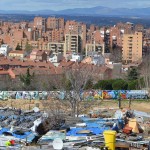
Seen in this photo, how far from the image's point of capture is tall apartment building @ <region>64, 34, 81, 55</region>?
6241 centimetres

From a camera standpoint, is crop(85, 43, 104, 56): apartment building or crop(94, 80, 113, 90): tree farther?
crop(85, 43, 104, 56): apartment building

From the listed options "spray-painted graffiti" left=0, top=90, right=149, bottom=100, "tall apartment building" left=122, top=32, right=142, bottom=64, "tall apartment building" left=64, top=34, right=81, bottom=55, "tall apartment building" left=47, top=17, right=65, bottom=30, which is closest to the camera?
"spray-painted graffiti" left=0, top=90, right=149, bottom=100

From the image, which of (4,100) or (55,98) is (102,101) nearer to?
(55,98)

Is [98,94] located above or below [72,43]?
above

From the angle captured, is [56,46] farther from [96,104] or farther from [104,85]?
[96,104]

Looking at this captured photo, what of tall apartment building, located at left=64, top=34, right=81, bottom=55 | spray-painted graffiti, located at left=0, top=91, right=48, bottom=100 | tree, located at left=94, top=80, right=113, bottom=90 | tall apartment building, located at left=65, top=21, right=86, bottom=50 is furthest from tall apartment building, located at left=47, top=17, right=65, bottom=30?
spray-painted graffiti, located at left=0, top=91, right=48, bottom=100

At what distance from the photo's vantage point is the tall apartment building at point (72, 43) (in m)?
62.4

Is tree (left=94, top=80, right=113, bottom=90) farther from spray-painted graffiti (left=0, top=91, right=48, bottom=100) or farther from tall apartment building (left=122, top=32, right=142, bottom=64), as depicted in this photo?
tall apartment building (left=122, top=32, right=142, bottom=64)

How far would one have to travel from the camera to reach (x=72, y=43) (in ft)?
208

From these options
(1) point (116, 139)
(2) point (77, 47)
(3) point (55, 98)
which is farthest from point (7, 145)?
(2) point (77, 47)

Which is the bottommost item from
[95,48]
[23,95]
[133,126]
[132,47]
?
[95,48]

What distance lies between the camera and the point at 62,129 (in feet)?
37.1

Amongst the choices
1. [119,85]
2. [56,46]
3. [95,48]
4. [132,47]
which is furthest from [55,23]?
[119,85]

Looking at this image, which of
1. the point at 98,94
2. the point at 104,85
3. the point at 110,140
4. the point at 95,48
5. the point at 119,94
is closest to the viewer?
the point at 110,140
